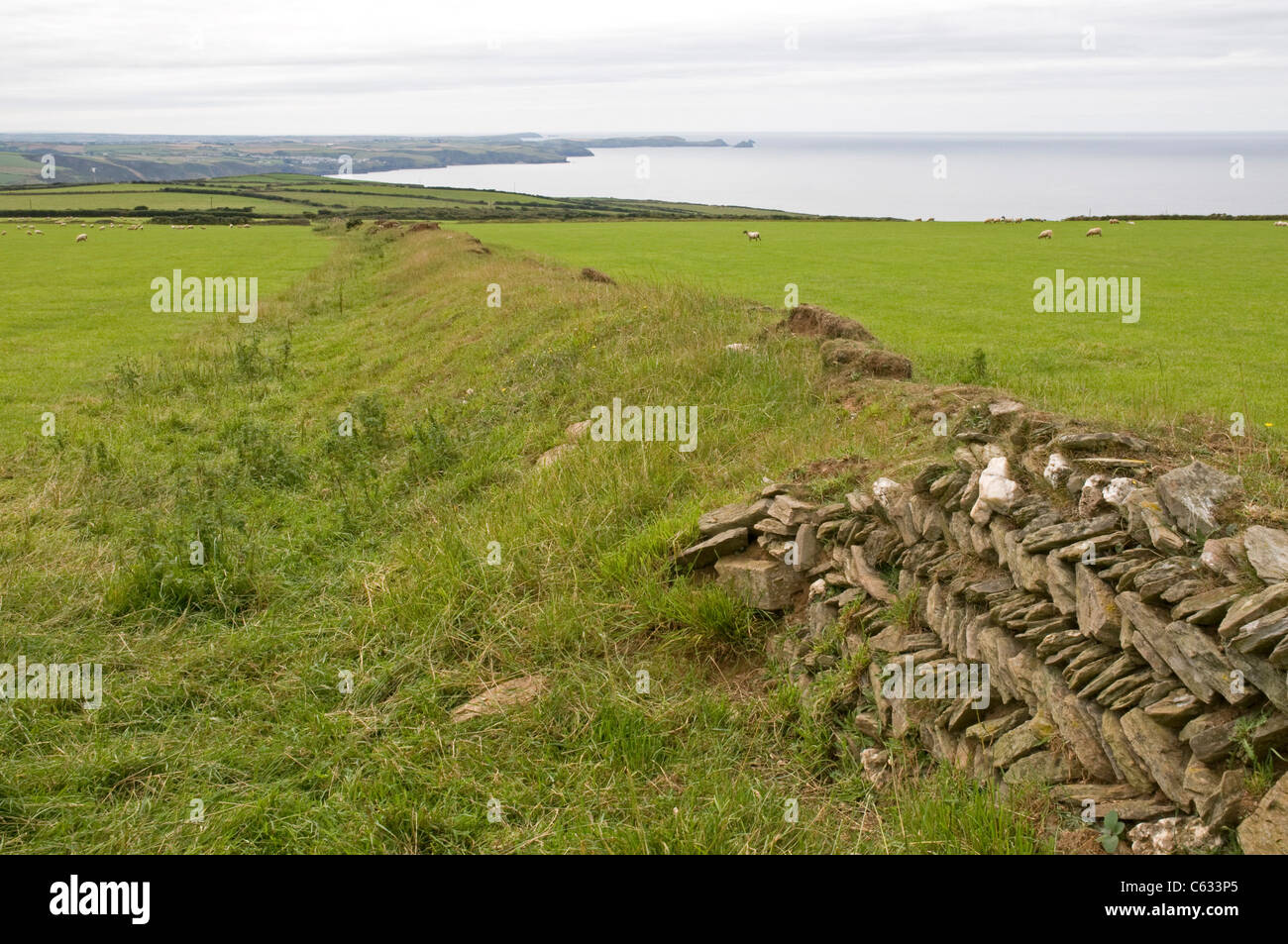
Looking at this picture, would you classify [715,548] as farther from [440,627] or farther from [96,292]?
[96,292]

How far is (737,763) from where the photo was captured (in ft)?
20.6

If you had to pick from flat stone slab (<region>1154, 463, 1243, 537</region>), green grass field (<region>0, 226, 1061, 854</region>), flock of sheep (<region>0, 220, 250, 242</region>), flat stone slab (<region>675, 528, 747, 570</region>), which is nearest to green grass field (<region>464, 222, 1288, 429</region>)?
flat stone slab (<region>1154, 463, 1243, 537</region>)

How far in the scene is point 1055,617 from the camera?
553cm

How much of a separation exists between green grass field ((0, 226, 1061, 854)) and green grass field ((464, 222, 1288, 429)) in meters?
3.53

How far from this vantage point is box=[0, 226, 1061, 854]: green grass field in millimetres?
5672

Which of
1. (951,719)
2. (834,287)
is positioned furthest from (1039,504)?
(834,287)

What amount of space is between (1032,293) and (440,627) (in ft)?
72.2

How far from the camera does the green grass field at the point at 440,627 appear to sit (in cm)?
567

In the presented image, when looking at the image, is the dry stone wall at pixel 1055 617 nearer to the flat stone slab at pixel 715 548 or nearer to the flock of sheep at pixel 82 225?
the flat stone slab at pixel 715 548

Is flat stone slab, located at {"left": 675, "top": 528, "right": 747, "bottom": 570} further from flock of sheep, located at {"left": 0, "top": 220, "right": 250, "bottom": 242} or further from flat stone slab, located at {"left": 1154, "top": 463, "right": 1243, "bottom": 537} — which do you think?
flock of sheep, located at {"left": 0, "top": 220, "right": 250, "bottom": 242}

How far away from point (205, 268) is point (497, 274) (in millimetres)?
24526

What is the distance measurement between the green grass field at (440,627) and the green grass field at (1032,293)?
353 cm

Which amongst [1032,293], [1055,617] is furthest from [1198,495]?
[1032,293]
